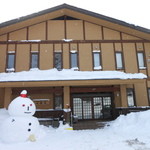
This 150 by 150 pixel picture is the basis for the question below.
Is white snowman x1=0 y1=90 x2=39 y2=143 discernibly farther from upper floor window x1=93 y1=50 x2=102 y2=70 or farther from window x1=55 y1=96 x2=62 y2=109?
upper floor window x1=93 y1=50 x2=102 y2=70

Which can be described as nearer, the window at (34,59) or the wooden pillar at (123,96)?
the wooden pillar at (123,96)

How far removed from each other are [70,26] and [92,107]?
689 centimetres

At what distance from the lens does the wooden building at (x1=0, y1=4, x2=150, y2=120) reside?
41.8 ft

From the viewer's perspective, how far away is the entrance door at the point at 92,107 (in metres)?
12.9

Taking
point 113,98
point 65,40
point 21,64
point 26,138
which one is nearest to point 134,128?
point 113,98

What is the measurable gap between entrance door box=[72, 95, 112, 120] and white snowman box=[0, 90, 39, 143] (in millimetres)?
5755

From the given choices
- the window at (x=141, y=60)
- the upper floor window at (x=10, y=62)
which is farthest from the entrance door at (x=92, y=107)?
the upper floor window at (x=10, y=62)

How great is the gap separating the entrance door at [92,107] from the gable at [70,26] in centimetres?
494

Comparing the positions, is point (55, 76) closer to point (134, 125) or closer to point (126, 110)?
point (126, 110)

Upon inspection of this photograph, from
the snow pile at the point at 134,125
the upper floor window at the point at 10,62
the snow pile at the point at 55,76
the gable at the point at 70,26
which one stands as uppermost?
the gable at the point at 70,26

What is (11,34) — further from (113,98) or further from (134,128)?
(134,128)

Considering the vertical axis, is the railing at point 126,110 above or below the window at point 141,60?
below

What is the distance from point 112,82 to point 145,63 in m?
4.57

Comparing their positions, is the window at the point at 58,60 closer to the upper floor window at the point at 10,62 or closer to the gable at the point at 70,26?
the gable at the point at 70,26
